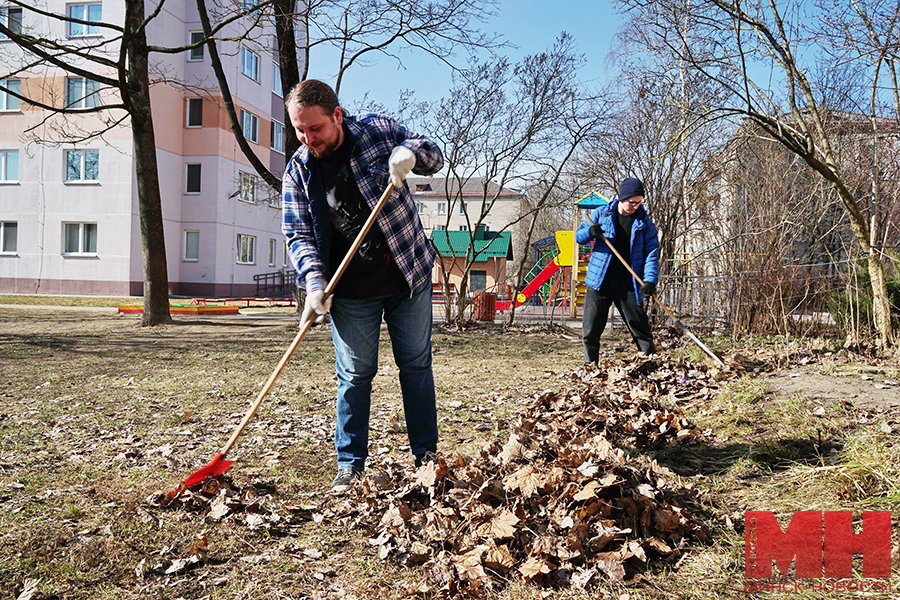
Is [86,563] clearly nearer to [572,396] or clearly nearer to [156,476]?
[156,476]

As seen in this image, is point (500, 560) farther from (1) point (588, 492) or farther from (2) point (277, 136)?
(2) point (277, 136)

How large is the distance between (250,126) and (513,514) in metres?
27.6

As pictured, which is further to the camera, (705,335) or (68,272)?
(68,272)

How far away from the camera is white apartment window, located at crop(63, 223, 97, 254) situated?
2288 centimetres

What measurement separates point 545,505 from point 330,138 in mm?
1947

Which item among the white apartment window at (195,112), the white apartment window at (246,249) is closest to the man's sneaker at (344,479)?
the white apartment window at (246,249)

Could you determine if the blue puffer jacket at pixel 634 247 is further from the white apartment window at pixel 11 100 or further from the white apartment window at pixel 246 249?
the white apartment window at pixel 11 100

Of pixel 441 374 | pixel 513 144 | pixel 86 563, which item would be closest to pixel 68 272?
pixel 513 144

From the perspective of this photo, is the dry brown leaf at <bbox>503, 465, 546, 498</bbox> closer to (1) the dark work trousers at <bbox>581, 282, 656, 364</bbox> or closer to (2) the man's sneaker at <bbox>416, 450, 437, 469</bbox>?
(2) the man's sneaker at <bbox>416, 450, 437, 469</bbox>

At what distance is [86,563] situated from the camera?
8.11 ft

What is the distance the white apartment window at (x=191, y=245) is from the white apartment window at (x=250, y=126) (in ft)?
16.1

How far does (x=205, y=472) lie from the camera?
10.3ft

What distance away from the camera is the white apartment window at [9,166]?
23.4 metres

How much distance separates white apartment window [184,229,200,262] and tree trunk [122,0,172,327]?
13.6m
